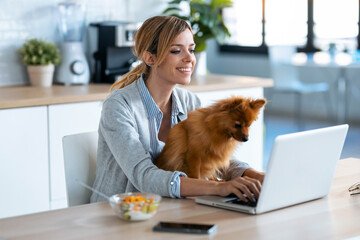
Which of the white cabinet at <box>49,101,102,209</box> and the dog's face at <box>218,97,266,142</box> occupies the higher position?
the dog's face at <box>218,97,266,142</box>

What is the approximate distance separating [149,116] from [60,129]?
1144 millimetres

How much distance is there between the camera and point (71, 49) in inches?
146

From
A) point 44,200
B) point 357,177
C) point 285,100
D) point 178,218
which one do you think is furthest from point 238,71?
point 178,218

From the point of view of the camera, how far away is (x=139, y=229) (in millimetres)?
1390

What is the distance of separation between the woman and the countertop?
3.01ft

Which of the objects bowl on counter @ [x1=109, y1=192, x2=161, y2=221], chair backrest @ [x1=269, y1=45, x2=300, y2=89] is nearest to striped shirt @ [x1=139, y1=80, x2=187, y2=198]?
bowl on counter @ [x1=109, y1=192, x2=161, y2=221]

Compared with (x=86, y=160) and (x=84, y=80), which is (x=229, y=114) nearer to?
(x=86, y=160)

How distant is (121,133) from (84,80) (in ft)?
6.44

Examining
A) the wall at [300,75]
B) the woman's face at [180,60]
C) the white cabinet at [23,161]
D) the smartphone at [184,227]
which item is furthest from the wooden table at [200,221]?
the wall at [300,75]

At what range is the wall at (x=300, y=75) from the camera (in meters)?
6.89

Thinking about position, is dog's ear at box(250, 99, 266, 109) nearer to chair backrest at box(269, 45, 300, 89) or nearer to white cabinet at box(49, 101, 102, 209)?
white cabinet at box(49, 101, 102, 209)

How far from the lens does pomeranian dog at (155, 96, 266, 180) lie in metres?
1.70

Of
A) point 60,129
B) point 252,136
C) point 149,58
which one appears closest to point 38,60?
point 60,129

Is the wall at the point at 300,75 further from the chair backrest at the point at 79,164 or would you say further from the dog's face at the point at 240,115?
the dog's face at the point at 240,115
